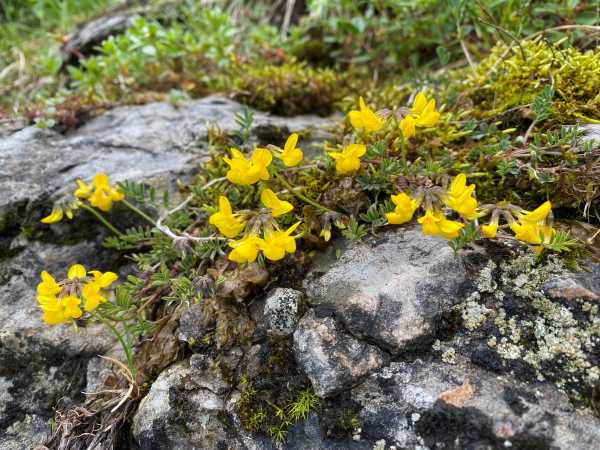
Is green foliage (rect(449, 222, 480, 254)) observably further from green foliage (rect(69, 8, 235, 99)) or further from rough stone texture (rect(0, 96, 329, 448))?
green foliage (rect(69, 8, 235, 99))

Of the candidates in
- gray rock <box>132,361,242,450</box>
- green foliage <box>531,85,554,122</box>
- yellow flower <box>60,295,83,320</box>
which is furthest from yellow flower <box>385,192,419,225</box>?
yellow flower <box>60,295,83,320</box>

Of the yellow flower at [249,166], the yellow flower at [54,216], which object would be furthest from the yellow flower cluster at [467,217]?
the yellow flower at [54,216]

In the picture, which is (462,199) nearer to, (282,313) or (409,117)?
(409,117)

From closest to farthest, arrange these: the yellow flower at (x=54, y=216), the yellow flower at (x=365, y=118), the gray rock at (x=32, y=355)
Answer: the yellow flower at (x=365, y=118) → the gray rock at (x=32, y=355) → the yellow flower at (x=54, y=216)

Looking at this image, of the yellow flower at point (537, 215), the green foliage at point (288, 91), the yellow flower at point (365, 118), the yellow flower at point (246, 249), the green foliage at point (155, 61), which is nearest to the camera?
the yellow flower at point (537, 215)

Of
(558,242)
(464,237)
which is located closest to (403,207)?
(464,237)

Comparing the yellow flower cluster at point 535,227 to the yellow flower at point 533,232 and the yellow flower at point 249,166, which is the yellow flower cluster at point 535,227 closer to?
the yellow flower at point 533,232
